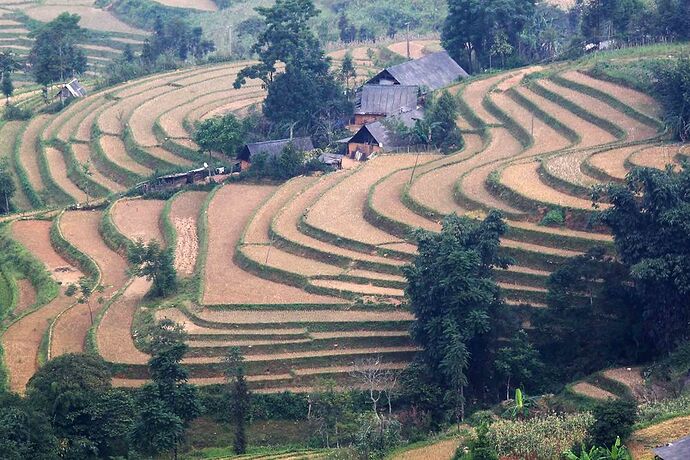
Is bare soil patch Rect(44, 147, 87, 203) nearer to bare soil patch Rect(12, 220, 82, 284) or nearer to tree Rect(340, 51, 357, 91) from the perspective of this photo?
bare soil patch Rect(12, 220, 82, 284)

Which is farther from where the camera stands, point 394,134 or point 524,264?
point 394,134

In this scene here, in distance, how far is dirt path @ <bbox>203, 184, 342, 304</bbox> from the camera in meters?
28.2

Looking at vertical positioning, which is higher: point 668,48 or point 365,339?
point 668,48

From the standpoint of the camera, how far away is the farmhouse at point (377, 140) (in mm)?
38156

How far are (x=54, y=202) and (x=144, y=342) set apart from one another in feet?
43.9

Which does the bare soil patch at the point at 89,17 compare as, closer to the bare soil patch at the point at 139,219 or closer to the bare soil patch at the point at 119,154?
the bare soil patch at the point at 119,154

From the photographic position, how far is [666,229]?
24109 millimetres

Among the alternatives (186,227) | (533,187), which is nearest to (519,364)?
(533,187)

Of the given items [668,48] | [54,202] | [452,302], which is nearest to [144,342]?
[452,302]

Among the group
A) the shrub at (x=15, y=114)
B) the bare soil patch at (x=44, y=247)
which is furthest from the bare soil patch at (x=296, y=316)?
the shrub at (x=15, y=114)

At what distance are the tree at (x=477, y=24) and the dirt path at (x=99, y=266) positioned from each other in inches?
608

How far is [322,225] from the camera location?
3134 centimetres

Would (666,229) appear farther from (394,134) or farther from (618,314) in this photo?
(394,134)

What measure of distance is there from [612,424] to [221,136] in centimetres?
2182
